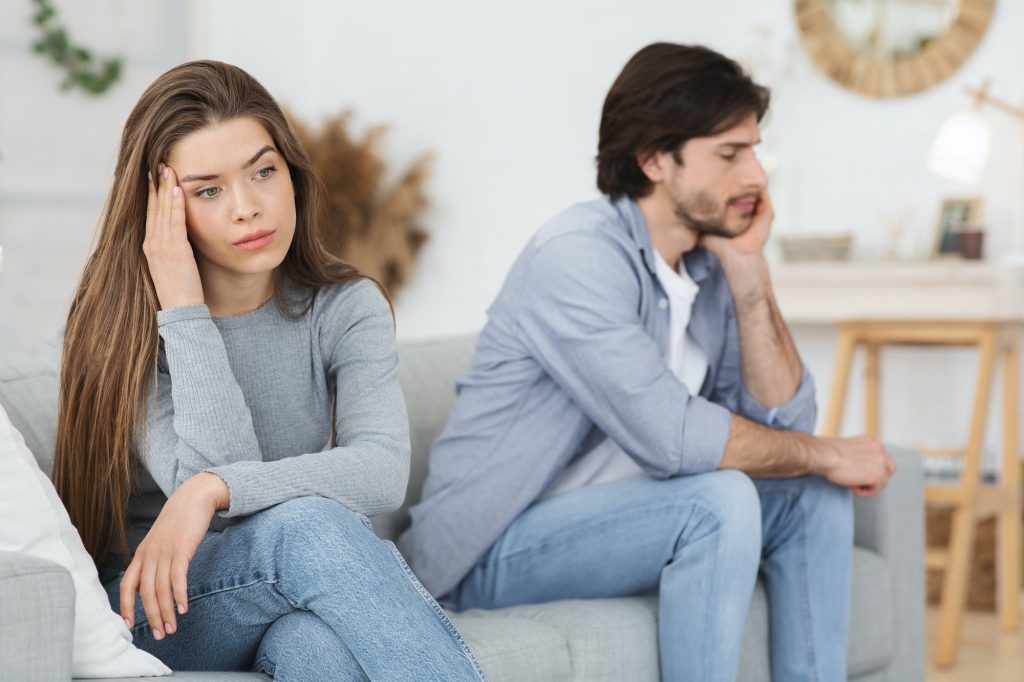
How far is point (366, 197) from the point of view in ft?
16.5

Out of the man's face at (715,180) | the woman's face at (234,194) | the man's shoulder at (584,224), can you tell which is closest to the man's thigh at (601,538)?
the man's shoulder at (584,224)

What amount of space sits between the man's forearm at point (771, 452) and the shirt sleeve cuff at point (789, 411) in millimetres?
157

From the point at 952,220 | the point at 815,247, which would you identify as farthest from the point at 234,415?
the point at 952,220

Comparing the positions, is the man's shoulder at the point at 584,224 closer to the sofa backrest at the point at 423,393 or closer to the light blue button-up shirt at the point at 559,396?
the light blue button-up shirt at the point at 559,396

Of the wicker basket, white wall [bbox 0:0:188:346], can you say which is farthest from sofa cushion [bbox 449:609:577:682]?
white wall [bbox 0:0:188:346]

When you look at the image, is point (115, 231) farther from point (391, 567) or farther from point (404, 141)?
point (404, 141)

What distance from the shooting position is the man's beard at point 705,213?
2.20m

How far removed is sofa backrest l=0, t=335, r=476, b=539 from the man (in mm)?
99

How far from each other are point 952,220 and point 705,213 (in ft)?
6.89

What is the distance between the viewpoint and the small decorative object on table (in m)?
3.97

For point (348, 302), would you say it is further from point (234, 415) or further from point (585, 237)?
A: point (585, 237)

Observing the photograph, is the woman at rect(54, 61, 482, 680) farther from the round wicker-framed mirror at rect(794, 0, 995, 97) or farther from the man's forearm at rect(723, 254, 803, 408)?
the round wicker-framed mirror at rect(794, 0, 995, 97)

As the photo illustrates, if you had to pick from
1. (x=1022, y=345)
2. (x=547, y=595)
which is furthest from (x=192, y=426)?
(x=1022, y=345)

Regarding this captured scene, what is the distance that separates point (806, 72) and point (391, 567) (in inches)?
130
